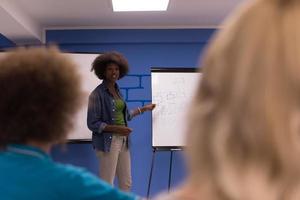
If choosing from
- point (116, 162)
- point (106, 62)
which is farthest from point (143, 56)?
point (116, 162)

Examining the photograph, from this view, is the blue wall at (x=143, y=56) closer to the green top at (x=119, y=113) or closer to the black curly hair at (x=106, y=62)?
the black curly hair at (x=106, y=62)

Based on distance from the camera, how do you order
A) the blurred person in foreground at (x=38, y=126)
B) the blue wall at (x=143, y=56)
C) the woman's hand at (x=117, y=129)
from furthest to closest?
the blue wall at (x=143, y=56), the woman's hand at (x=117, y=129), the blurred person in foreground at (x=38, y=126)

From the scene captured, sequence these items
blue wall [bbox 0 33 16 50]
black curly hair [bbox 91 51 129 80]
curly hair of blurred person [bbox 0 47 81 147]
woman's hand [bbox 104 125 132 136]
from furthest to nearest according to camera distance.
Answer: blue wall [bbox 0 33 16 50], black curly hair [bbox 91 51 129 80], woman's hand [bbox 104 125 132 136], curly hair of blurred person [bbox 0 47 81 147]

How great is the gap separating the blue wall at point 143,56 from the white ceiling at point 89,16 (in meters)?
0.09

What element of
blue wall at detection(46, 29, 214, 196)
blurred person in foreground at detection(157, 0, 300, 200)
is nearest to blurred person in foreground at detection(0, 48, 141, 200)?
blurred person in foreground at detection(157, 0, 300, 200)

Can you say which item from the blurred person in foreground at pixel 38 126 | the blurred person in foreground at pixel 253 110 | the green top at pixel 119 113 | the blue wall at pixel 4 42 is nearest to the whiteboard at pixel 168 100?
the green top at pixel 119 113

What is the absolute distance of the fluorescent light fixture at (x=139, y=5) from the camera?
14.8 ft

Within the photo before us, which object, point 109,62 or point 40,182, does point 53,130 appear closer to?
point 40,182

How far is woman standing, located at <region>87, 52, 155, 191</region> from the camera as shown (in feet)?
13.5

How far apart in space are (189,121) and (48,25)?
507 cm

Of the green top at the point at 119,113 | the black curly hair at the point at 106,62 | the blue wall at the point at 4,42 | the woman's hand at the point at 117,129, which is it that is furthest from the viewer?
the blue wall at the point at 4,42

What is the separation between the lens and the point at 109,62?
4465mm

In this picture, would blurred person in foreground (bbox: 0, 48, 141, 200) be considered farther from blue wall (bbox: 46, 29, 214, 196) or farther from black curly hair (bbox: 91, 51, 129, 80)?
blue wall (bbox: 46, 29, 214, 196)

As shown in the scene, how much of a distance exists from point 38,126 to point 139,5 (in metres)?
3.59
